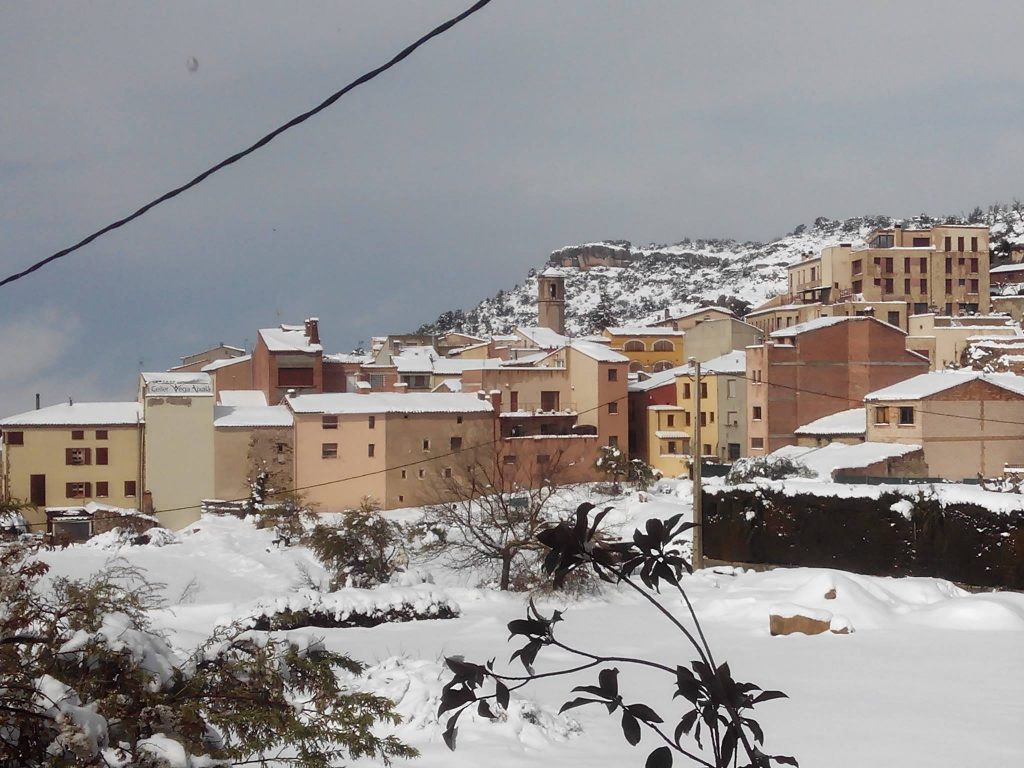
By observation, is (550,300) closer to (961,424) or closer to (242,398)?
(242,398)

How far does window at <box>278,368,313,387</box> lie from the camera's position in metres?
45.8

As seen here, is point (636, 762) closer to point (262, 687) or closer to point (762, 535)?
point (262, 687)

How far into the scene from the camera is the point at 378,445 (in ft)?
131

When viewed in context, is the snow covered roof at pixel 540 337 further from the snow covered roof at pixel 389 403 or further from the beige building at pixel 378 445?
the beige building at pixel 378 445

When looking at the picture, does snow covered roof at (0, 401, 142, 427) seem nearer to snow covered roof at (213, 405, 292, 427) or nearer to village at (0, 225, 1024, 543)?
village at (0, 225, 1024, 543)

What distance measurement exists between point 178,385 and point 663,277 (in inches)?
4428

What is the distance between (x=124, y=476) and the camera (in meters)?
38.3

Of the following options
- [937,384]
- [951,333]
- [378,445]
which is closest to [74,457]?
[378,445]

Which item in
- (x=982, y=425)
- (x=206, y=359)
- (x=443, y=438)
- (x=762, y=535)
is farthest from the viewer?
(x=206, y=359)

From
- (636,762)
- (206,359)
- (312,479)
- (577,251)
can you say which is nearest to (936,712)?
(636,762)

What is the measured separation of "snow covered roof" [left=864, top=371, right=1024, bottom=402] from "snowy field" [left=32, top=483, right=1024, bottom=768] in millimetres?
15925

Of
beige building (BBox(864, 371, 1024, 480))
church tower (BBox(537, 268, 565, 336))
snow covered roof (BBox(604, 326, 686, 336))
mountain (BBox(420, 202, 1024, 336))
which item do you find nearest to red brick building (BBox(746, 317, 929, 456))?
beige building (BBox(864, 371, 1024, 480))

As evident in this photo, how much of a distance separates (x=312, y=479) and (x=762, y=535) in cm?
2191

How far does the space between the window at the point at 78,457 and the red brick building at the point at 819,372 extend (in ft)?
90.9
